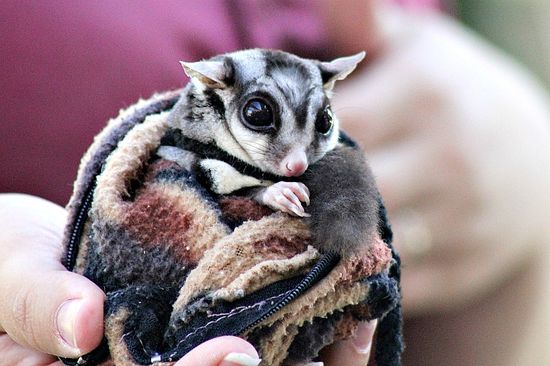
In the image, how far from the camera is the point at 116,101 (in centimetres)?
147

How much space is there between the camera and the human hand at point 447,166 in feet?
5.96

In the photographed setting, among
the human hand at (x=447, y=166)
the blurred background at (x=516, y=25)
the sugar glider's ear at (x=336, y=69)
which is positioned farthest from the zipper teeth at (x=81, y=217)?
the blurred background at (x=516, y=25)

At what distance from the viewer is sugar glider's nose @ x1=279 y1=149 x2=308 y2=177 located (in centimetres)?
81

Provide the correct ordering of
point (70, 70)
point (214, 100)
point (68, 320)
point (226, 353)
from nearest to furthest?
point (226, 353) < point (68, 320) < point (214, 100) < point (70, 70)

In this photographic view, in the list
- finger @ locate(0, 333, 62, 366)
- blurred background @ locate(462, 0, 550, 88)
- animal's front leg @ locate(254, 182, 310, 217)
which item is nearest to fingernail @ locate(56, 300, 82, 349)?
finger @ locate(0, 333, 62, 366)

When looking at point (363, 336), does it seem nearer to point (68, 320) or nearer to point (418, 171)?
point (68, 320)

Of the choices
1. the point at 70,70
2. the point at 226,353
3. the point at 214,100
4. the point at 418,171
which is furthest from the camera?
the point at 418,171

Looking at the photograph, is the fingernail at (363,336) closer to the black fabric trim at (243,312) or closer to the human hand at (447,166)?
the black fabric trim at (243,312)

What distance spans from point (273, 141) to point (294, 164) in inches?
2.1

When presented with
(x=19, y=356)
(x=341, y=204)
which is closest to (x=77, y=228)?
(x=19, y=356)

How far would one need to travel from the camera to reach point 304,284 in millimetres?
721

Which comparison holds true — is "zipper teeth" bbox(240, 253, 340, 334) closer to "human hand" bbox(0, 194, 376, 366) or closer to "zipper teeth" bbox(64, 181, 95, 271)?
"human hand" bbox(0, 194, 376, 366)

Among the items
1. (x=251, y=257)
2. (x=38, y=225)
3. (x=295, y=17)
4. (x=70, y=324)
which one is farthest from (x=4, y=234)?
(x=295, y=17)

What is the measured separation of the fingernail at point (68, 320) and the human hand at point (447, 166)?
108 centimetres
